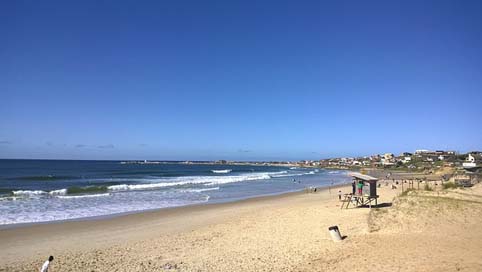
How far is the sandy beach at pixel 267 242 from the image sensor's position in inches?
346

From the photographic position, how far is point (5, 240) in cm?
1233

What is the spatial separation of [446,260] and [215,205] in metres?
15.4

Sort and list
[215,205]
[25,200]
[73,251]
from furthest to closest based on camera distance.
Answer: [25,200] < [215,205] < [73,251]

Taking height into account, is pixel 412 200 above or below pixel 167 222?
above

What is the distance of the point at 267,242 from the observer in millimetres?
11281

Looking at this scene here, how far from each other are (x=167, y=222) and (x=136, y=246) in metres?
4.92

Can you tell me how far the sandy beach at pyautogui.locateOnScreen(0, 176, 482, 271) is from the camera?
8.78m

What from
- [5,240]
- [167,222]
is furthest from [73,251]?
[167,222]

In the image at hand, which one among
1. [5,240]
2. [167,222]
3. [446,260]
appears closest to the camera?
[446,260]

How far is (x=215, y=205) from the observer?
73.5 ft

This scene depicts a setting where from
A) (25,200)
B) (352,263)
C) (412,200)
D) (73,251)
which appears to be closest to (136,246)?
(73,251)

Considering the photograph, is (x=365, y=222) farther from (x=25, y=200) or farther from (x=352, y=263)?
(x=25, y=200)

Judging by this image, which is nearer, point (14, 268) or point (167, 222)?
point (14, 268)

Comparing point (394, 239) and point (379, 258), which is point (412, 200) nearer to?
point (394, 239)
